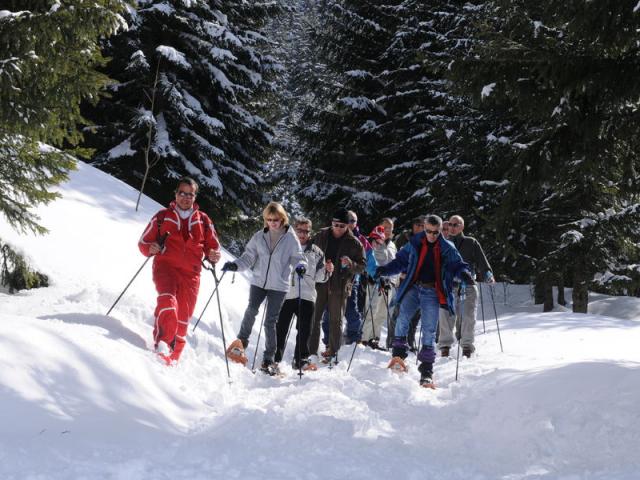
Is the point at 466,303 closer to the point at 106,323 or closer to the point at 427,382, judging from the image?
the point at 427,382

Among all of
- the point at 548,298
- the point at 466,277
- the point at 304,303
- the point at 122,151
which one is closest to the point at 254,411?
the point at 304,303

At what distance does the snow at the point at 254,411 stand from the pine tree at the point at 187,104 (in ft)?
26.8

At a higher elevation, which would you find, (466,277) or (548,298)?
(466,277)

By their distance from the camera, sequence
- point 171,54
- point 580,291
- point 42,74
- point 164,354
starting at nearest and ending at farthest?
1. point 42,74
2. point 164,354
3. point 171,54
4. point 580,291

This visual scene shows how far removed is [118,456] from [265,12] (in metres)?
18.2

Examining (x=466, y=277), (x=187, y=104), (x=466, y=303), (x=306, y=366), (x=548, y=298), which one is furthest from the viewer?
(x=548, y=298)

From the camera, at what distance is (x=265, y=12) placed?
64.1 ft

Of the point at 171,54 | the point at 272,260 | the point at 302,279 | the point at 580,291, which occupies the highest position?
the point at 171,54

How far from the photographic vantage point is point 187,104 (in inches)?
649

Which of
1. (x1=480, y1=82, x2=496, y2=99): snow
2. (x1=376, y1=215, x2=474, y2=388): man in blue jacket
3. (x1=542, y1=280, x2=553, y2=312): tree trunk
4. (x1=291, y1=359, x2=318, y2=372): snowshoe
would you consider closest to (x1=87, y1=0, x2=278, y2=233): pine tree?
(x1=291, y1=359, x2=318, y2=372): snowshoe

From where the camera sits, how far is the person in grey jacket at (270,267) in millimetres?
7352

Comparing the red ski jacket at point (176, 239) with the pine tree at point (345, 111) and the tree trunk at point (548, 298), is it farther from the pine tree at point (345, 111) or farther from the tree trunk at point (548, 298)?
the tree trunk at point (548, 298)

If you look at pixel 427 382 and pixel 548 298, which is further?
pixel 548 298

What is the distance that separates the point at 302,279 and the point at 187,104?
10091mm
